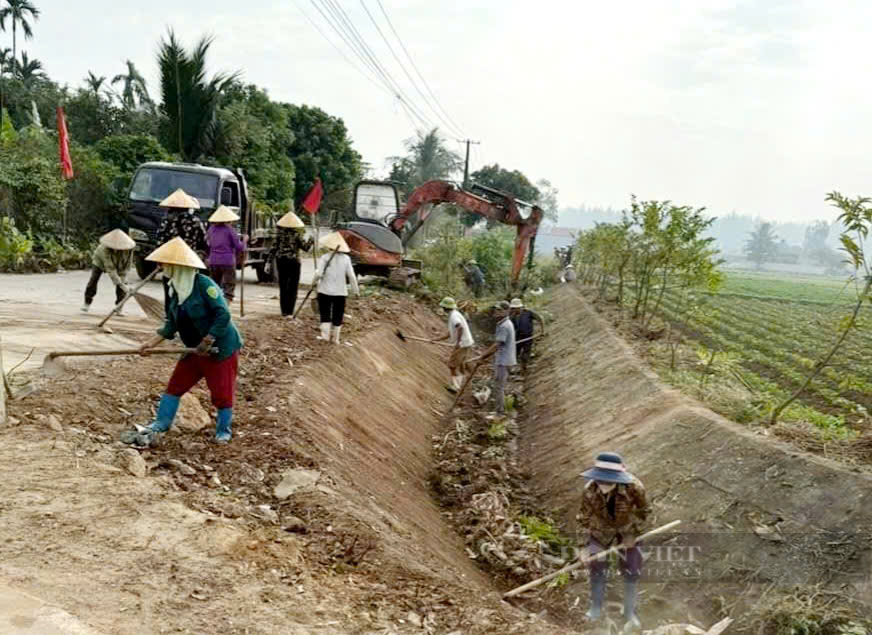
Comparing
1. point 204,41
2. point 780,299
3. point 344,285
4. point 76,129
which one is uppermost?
point 204,41

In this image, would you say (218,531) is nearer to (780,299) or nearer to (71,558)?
(71,558)

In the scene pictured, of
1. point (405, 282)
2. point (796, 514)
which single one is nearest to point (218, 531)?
point (796, 514)

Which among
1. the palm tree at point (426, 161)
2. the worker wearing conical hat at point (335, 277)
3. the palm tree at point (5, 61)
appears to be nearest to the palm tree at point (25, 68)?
the palm tree at point (5, 61)

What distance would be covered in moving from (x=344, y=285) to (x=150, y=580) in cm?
660

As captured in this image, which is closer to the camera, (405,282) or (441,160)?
(405,282)

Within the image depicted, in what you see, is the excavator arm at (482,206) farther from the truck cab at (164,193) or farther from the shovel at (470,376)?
the shovel at (470,376)

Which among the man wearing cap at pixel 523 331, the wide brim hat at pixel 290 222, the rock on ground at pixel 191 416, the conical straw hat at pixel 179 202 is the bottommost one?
the man wearing cap at pixel 523 331

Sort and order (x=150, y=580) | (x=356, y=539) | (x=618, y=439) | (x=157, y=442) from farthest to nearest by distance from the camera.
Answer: (x=618, y=439) → (x=157, y=442) → (x=356, y=539) → (x=150, y=580)

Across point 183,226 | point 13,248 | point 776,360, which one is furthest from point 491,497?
point 776,360

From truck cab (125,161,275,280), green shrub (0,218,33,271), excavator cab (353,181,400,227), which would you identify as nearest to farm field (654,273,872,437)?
excavator cab (353,181,400,227)

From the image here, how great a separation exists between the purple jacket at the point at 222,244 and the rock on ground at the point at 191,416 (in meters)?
3.75

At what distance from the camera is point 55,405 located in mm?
6418

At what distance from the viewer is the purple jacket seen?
35.3 feet

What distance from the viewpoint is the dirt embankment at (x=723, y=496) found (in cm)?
630
